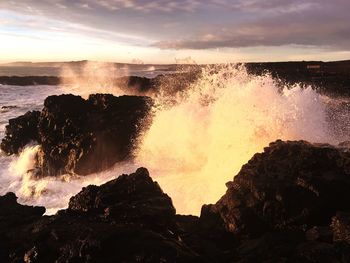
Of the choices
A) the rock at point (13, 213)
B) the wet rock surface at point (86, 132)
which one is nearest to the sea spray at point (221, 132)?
the wet rock surface at point (86, 132)

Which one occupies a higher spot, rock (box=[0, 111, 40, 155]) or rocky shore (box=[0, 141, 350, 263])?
rocky shore (box=[0, 141, 350, 263])

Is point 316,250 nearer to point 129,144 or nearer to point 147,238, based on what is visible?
point 147,238

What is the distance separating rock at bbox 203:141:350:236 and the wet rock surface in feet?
31.7

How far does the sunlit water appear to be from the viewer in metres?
14.4

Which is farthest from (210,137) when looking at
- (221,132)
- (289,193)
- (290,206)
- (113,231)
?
(113,231)

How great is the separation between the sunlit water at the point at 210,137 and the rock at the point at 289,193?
11.9 ft

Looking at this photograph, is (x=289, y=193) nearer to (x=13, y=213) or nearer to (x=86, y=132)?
(x=13, y=213)

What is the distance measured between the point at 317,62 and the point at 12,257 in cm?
7279

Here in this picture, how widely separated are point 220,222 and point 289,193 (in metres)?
1.48

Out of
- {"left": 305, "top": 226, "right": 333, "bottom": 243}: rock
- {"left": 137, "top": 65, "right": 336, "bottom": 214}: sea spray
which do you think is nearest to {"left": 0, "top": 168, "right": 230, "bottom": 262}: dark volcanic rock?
{"left": 305, "top": 226, "right": 333, "bottom": 243}: rock

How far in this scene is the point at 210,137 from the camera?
17.0 meters

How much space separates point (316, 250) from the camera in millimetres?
7055

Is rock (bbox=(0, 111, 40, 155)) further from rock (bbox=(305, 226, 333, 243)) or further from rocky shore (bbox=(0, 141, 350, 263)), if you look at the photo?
rock (bbox=(305, 226, 333, 243))

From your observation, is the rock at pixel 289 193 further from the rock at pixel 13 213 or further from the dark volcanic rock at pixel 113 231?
the rock at pixel 13 213
